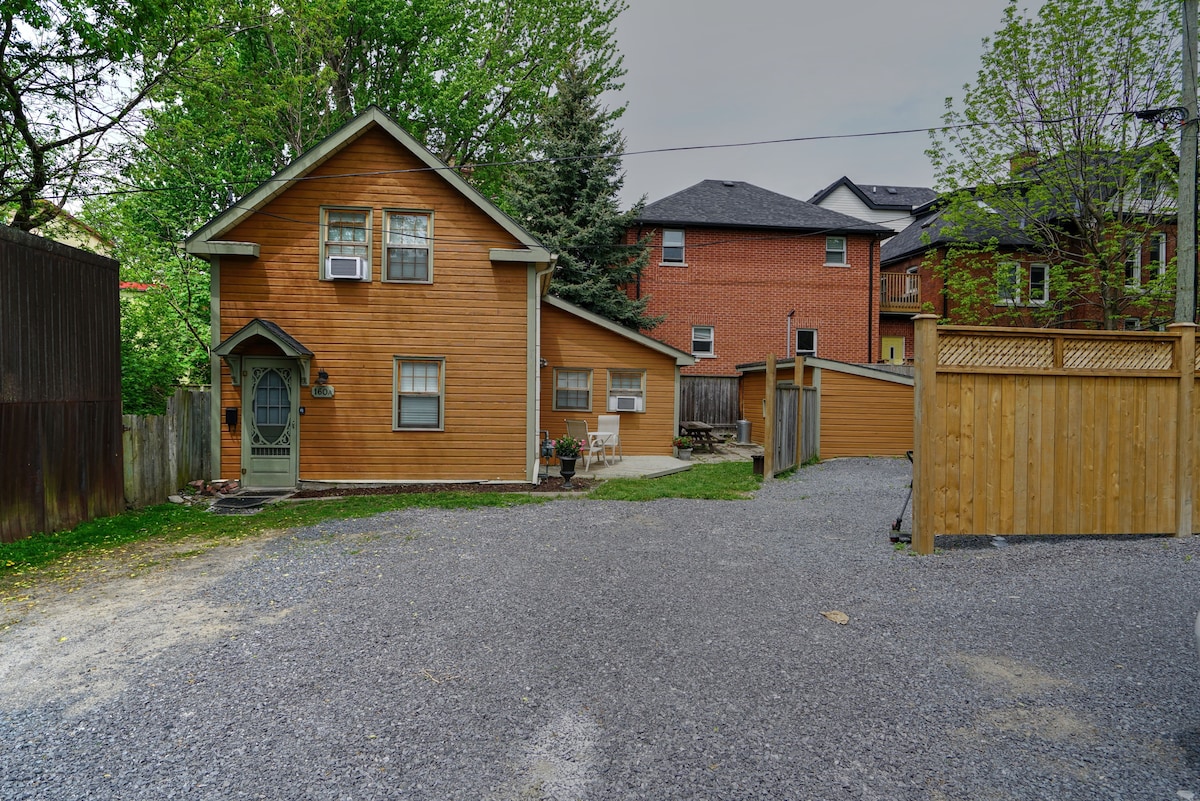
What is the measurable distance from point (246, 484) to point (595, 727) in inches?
405

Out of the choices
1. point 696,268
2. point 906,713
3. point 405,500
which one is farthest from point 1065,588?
point 696,268

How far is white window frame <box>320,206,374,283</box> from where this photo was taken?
11.6 metres

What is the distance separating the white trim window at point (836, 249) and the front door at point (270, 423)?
63.2 ft

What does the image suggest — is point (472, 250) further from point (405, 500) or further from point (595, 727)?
point (595, 727)

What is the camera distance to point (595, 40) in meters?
24.6

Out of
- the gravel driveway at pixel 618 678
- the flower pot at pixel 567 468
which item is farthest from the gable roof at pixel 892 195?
the gravel driveway at pixel 618 678

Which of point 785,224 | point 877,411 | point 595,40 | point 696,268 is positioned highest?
point 595,40

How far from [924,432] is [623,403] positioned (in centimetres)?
1051

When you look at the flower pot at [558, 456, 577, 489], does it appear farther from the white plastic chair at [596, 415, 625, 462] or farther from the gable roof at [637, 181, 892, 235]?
the gable roof at [637, 181, 892, 235]

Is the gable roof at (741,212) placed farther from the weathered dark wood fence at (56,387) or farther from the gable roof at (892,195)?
the weathered dark wood fence at (56,387)

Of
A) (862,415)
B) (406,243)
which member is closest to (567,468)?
(406,243)

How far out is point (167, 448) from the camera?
10.2 m

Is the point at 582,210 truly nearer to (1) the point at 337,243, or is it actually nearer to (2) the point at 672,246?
(2) the point at 672,246

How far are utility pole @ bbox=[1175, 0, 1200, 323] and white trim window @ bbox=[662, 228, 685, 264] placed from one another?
49.8ft
